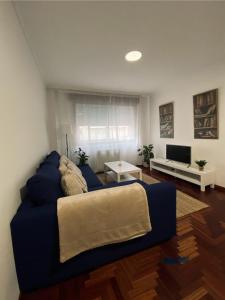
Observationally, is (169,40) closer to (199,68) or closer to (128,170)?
(199,68)

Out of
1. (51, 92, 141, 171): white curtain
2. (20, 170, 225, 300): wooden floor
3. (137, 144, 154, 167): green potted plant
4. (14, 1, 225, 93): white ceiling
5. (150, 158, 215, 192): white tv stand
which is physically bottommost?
(20, 170, 225, 300): wooden floor

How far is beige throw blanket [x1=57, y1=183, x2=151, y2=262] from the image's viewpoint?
1.15 meters

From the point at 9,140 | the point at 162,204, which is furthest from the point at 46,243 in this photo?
the point at 162,204

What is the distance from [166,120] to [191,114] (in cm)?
85

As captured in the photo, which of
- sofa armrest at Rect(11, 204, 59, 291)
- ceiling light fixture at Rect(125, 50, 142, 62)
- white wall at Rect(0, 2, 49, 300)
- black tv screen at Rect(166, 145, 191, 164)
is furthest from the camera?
black tv screen at Rect(166, 145, 191, 164)

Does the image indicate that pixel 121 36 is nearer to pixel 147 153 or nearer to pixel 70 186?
pixel 70 186

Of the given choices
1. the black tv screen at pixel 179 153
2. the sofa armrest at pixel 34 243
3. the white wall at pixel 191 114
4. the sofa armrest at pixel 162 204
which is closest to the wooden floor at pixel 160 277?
the sofa armrest at pixel 34 243

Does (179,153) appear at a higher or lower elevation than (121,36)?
lower

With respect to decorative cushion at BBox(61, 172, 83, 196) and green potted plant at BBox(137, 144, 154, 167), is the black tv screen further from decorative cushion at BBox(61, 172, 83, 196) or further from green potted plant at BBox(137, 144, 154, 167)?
decorative cushion at BBox(61, 172, 83, 196)

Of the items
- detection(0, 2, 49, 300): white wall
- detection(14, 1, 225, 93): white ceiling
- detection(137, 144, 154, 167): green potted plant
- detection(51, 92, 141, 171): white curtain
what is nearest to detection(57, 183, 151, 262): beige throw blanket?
detection(0, 2, 49, 300): white wall

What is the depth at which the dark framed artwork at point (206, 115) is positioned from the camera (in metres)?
2.90

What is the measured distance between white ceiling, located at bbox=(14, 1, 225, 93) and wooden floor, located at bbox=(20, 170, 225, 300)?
2.46m

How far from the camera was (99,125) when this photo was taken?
14.5ft

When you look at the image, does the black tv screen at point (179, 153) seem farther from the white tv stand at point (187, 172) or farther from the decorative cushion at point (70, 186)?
the decorative cushion at point (70, 186)
